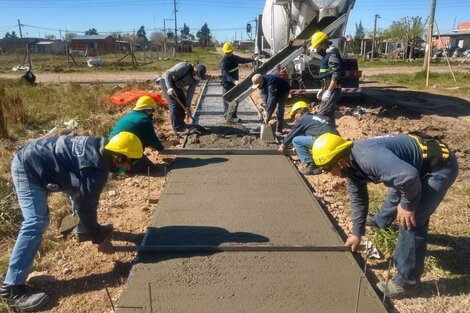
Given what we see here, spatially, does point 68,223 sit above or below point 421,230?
below

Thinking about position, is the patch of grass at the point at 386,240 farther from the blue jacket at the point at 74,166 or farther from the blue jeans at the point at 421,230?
the blue jacket at the point at 74,166

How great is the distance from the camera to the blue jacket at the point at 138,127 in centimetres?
525

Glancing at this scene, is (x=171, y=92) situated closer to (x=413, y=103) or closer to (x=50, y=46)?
(x=413, y=103)

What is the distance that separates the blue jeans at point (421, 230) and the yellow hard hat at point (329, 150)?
677 mm

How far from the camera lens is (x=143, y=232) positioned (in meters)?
4.11

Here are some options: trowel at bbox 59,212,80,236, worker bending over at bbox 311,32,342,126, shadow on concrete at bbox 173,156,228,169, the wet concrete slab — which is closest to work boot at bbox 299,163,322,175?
the wet concrete slab

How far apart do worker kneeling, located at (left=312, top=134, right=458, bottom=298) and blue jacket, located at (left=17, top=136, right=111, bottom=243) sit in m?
1.65

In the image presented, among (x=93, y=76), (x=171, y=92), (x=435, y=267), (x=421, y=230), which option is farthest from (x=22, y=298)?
(x=93, y=76)

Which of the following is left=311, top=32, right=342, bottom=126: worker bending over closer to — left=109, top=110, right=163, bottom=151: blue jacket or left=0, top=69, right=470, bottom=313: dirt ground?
left=0, top=69, right=470, bottom=313: dirt ground

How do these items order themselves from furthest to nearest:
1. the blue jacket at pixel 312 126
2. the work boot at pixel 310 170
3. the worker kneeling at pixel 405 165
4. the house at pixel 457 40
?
1. the house at pixel 457 40
2. the work boot at pixel 310 170
3. the blue jacket at pixel 312 126
4. the worker kneeling at pixel 405 165

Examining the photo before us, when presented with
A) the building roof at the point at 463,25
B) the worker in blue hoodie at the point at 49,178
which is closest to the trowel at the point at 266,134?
the worker in blue hoodie at the point at 49,178

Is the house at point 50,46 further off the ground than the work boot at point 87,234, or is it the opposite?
the house at point 50,46

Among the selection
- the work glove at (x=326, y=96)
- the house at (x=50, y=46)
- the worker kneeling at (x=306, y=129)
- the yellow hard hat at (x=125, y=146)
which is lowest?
the worker kneeling at (x=306, y=129)

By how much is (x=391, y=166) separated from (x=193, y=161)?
3824 mm
